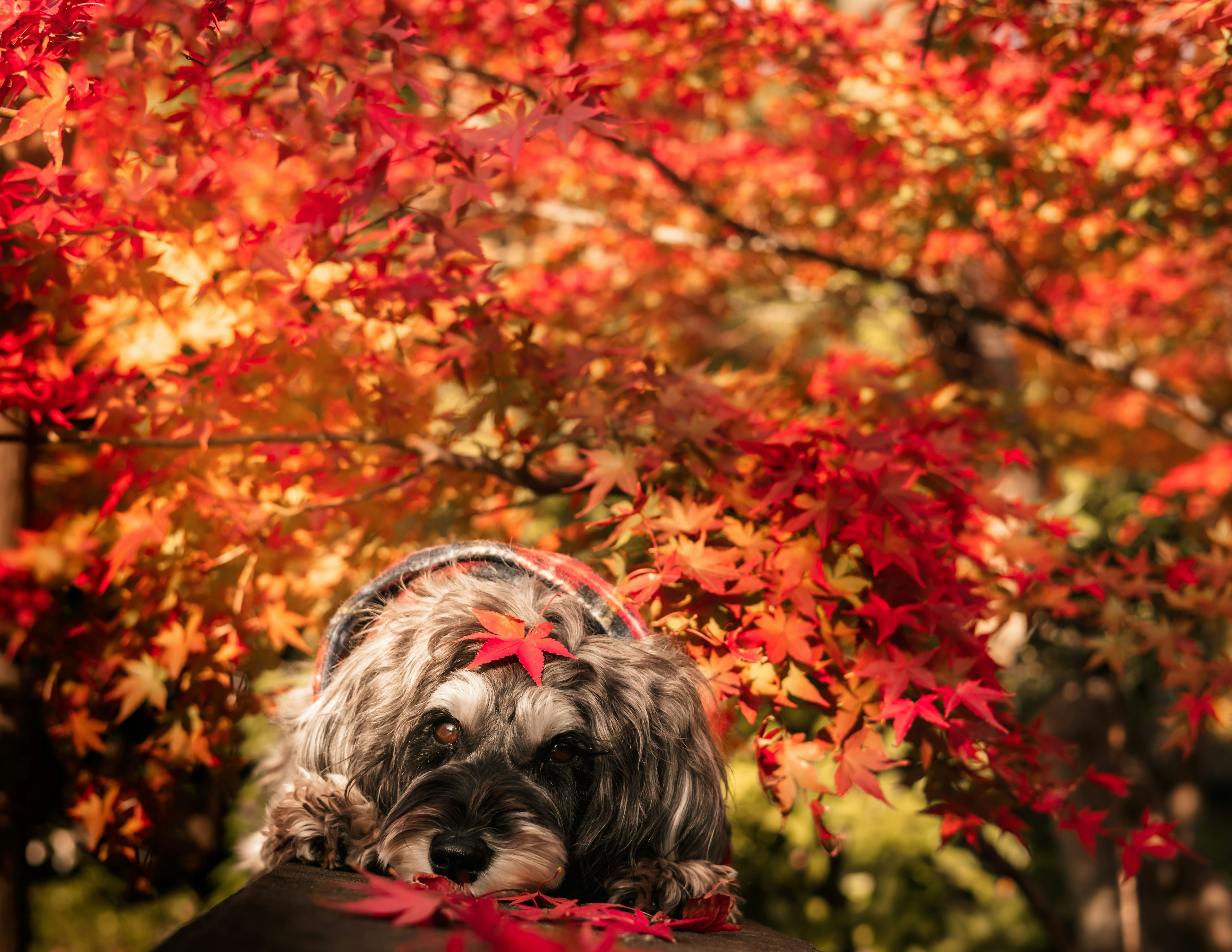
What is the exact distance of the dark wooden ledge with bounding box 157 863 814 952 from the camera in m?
1.25

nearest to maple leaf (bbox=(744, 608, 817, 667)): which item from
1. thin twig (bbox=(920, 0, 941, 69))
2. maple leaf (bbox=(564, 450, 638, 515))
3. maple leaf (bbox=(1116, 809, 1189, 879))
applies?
maple leaf (bbox=(564, 450, 638, 515))

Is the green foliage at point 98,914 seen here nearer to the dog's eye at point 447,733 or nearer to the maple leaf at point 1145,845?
the dog's eye at point 447,733

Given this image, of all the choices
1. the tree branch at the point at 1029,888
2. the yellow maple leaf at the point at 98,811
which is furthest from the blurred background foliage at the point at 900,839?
the yellow maple leaf at the point at 98,811

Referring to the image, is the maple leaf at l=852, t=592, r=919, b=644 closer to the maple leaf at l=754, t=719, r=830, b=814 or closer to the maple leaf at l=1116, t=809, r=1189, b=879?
the maple leaf at l=754, t=719, r=830, b=814

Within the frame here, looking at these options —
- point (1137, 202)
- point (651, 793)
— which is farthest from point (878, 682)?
point (1137, 202)

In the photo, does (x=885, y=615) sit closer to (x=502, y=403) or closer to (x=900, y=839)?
(x=502, y=403)

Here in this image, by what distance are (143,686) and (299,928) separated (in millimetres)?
1695

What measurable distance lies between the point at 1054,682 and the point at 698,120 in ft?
15.4

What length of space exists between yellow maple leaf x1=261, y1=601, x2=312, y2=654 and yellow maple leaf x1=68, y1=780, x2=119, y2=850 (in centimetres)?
79

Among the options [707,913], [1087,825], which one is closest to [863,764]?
[707,913]

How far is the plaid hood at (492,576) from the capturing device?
81.6 inches

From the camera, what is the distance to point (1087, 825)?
2.53m

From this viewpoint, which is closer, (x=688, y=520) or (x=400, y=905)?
(x=400, y=905)

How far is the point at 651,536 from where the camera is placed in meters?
2.27
